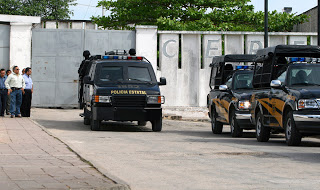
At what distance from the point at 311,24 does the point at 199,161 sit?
35349mm

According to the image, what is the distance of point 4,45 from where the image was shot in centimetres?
3372

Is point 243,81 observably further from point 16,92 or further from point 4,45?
point 4,45

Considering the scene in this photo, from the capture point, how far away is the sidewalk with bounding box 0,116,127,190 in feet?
27.3

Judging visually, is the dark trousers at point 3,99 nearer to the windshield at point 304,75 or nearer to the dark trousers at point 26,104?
the dark trousers at point 26,104

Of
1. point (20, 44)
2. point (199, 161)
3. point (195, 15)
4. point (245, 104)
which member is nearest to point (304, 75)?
point (245, 104)

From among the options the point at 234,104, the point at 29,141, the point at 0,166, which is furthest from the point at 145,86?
the point at 0,166

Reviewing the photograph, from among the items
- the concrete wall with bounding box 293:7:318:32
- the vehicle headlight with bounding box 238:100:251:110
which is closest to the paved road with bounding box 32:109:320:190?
the vehicle headlight with bounding box 238:100:251:110

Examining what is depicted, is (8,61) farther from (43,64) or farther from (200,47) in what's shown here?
(200,47)

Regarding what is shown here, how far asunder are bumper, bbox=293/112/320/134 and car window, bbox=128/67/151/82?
7.41 meters

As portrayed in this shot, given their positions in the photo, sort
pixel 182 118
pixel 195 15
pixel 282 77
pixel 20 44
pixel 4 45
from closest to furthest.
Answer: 1. pixel 282 77
2. pixel 182 118
3. pixel 4 45
4. pixel 20 44
5. pixel 195 15

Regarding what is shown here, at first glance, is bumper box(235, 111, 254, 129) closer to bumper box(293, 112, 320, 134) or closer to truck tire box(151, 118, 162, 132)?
truck tire box(151, 118, 162, 132)

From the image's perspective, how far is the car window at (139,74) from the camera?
2126 cm

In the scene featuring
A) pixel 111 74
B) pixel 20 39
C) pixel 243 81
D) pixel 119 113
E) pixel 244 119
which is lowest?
pixel 244 119

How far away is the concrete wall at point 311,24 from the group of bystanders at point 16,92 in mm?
22917
